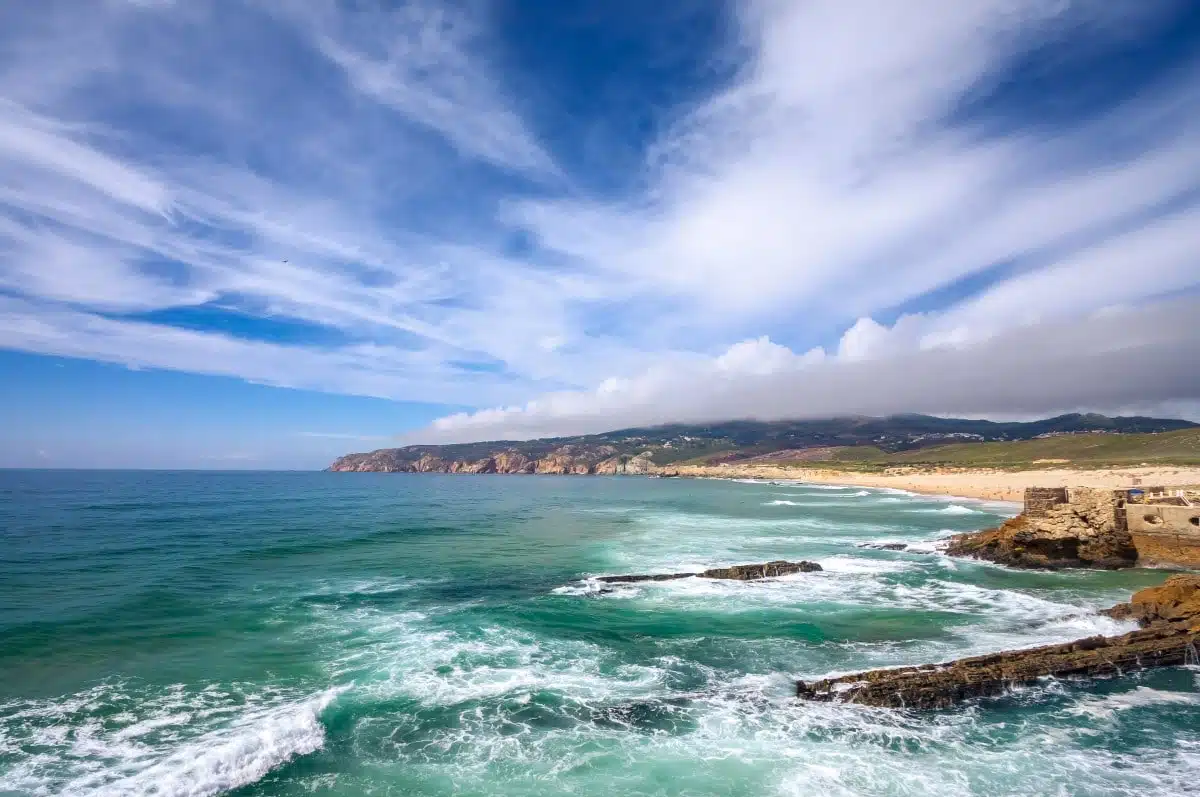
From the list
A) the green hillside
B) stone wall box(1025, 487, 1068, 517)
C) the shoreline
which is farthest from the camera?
the green hillside

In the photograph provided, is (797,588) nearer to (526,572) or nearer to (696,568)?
(696,568)

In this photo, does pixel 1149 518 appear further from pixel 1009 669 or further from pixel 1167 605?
pixel 1009 669

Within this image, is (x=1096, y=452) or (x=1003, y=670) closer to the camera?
(x=1003, y=670)

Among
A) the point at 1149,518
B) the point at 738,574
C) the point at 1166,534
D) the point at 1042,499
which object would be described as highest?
the point at 1042,499

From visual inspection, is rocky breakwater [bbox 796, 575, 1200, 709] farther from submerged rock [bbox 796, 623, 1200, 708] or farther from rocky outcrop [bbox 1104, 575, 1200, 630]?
rocky outcrop [bbox 1104, 575, 1200, 630]

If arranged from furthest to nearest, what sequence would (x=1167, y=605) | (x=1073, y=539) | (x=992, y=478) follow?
(x=992, y=478), (x=1073, y=539), (x=1167, y=605)

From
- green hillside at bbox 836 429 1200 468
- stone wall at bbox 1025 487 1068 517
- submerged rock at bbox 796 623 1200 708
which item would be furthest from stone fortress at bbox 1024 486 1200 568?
green hillside at bbox 836 429 1200 468

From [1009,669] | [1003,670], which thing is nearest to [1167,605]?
[1009,669]
